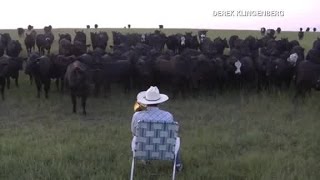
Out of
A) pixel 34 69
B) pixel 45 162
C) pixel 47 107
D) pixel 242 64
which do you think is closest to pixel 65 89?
pixel 34 69

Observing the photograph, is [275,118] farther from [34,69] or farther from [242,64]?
[34,69]

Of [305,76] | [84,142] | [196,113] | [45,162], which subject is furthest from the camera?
[305,76]

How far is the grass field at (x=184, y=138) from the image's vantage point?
914 centimetres

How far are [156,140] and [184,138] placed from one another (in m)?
3.85

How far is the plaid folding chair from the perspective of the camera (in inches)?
315

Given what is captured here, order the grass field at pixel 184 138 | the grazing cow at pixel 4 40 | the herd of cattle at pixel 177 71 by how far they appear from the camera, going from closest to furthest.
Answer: the grass field at pixel 184 138 → the herd of cattle at pixel 177 71 → the grazing cow at pixel 4 40

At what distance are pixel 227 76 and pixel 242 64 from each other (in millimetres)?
781

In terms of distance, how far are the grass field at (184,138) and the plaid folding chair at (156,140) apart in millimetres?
861

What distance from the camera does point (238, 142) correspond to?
1150 centimetres

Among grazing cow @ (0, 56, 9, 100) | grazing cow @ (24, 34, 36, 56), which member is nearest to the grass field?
grazing cow @ (0, 56, 9, 100)

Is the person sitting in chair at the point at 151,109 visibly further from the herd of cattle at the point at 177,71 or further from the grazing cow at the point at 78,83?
the herd of cattle at the point at 177,71

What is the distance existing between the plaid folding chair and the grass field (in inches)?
33.9

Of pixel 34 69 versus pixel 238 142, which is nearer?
A: pixel 238 142

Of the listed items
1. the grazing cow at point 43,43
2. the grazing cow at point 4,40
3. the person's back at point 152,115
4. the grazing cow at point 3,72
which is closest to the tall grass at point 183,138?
the grazing cow at point 3,72
